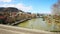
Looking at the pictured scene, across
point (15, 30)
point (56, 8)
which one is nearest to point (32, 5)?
point (56, 8)

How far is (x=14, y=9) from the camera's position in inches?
186

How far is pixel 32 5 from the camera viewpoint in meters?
4.58

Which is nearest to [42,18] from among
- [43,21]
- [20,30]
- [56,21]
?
[43,21]

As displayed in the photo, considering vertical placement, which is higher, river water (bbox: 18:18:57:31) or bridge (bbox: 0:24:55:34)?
river water (bbox: 18:18:57:31)

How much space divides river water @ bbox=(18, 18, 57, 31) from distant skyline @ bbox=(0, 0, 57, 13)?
0.29m

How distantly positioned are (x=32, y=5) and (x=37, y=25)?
59 centimetres

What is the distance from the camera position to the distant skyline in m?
4.41

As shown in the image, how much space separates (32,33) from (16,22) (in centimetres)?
70

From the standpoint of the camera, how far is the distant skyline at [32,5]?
441 cm

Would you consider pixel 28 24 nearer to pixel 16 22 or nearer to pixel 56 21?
pixel 16 22

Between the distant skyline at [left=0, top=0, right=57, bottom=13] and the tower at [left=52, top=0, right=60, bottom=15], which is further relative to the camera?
the distant skyline at [left=0, top=0, right=57, bottom=13]

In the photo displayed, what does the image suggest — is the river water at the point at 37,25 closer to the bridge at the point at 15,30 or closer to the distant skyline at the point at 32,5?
the bridge at the point at 15,30

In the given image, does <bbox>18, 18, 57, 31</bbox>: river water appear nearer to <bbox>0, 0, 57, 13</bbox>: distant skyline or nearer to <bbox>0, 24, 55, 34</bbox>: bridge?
<bbox>0, 24, 55, 34</bbox>: bridge

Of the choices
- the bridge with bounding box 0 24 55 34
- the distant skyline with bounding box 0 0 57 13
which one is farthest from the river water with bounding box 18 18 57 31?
the distant skyline with bounding box 0 0 57 13
